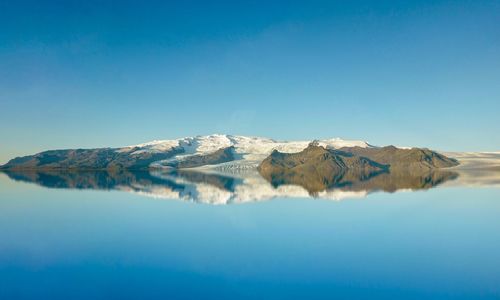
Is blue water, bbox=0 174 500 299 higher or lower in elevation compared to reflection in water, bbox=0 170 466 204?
lower

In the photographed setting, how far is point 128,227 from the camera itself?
21.1 m

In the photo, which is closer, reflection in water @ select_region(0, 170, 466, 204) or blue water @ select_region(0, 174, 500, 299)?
blue water @ select_region(0, 174, 500, 299)

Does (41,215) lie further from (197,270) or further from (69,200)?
(197,270)

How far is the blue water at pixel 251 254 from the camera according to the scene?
11.6 m

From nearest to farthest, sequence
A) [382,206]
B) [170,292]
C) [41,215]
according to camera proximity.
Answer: [170,292] < [41,215] < [382,206]

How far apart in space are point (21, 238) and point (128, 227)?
17.3 feet

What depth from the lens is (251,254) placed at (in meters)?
15.3

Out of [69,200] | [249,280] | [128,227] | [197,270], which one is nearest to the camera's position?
[249,280]

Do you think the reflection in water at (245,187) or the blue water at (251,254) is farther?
the reflection in water at (245,187)

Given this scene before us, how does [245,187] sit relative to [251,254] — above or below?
above

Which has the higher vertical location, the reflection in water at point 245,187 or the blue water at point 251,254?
the reflection in water at point 245,187

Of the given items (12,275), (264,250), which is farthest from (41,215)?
(264,250)

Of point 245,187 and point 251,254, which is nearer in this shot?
point 251,254

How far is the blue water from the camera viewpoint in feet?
37.9
